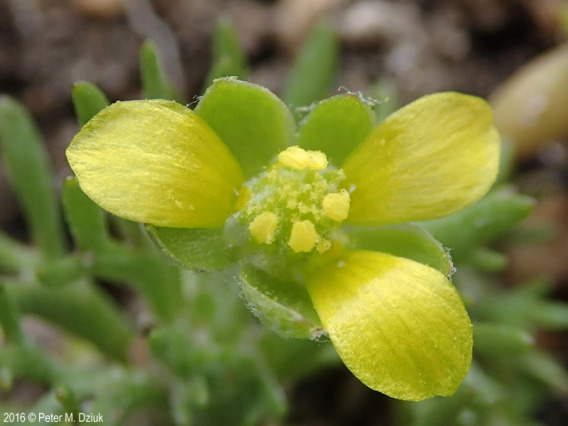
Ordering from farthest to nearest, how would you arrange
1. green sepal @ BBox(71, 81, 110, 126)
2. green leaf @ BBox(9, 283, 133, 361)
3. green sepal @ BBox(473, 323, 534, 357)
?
green leaf @ BBox(9, 283, 133, 361) < green sepal @ BBox(473, 323, 534, 357) < green sepal @ BBox(71, 81, 110, 126)

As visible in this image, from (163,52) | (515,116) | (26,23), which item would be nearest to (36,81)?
(26,23)

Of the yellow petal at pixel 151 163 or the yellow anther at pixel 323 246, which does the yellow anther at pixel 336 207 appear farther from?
the yellow petal at pixel 151 163

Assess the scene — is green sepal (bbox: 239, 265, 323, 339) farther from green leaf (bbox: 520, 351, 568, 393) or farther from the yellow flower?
green leaf (bbox: 520, 351, 568, 393)

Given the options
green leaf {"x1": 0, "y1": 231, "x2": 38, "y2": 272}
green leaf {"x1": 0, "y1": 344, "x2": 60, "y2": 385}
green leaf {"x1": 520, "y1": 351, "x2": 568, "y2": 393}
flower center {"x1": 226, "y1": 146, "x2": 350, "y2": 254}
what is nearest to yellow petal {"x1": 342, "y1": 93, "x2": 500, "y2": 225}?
flower center {"x1": 226, "y1": 146, "x2": 350, "y2": 254}

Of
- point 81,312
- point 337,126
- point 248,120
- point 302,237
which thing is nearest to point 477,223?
point 337,126

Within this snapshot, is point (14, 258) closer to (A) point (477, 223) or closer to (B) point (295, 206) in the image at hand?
(B) point (295, 206)

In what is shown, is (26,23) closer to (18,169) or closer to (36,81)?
(36,81)
